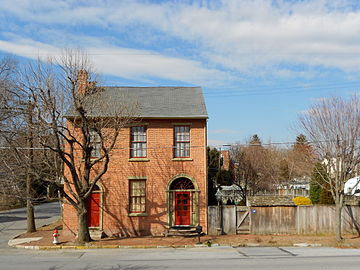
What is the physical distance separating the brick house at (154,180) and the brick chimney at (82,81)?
2658 millimetres

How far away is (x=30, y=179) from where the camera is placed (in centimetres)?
2361

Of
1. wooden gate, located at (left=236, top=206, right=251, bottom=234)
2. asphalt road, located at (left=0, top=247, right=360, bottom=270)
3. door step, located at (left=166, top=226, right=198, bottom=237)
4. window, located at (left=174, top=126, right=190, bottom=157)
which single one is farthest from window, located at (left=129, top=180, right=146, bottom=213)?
wooden gate, located at (left=236, top=206, right=251, bottom=234)

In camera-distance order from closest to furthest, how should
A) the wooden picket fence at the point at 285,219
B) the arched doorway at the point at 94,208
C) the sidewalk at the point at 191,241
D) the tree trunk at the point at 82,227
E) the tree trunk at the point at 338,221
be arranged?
the sidewalk at the point at 191,241 → the tree trunk at the point at 82,227 → the tree trunk at the point at 338,221 → the arched doorway at the point at 94,208 → the wooden picket fence at the point at 285,219

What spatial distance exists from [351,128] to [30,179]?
18600 millimetres

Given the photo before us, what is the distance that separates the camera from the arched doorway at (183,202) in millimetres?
22375

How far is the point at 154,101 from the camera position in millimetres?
24359

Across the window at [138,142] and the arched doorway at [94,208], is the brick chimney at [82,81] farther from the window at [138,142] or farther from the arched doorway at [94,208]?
the arched doorway at [94,208]

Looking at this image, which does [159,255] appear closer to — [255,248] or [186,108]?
[255,248]

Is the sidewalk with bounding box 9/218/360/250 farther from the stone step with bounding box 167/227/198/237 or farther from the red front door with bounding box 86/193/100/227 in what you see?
the red front door with bounding box 86/193/100/227

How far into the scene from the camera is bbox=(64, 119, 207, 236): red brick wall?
22.2 meters

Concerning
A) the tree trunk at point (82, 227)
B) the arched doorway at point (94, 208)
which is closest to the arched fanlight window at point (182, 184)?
the arched doorway at point (94, 208)

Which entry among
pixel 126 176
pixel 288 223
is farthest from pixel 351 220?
pixel 126 176

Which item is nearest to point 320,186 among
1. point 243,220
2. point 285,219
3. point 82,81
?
point 285,219

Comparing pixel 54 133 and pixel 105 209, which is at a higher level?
pixel 54 133
